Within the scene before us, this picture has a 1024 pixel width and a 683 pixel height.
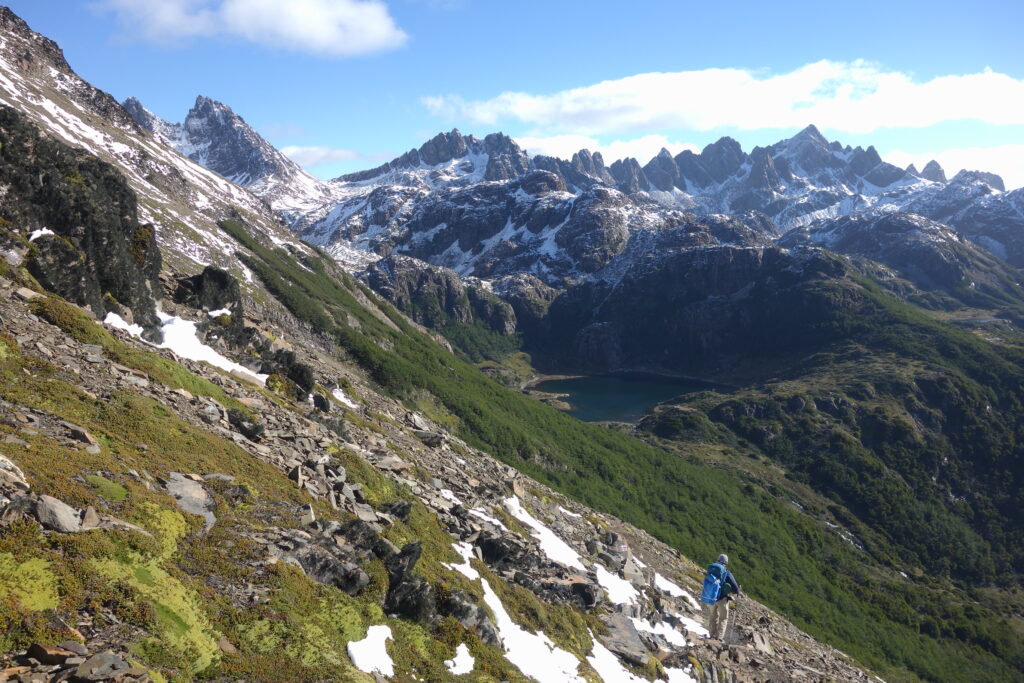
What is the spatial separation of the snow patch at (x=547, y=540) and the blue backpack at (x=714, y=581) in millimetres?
8392

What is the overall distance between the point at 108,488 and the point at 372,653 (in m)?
9.20

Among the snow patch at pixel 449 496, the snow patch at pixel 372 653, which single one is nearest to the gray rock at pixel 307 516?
the snow patch at pixel 372 653

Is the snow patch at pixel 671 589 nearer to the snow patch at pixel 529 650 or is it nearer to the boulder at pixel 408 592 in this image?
the snow patch at pixel 529 650

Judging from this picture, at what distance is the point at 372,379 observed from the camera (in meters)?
143

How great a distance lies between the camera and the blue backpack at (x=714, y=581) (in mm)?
30984

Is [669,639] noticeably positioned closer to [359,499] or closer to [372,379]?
[359,499]

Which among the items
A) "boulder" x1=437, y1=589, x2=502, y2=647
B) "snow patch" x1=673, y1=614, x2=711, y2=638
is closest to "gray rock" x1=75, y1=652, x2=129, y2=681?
"boulder" x1=437, y1=589, x2=502, y2=647

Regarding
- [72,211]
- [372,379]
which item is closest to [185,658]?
[72,211]

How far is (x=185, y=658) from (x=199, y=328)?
33062 mm

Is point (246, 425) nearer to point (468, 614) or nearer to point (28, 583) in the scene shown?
point (468, 614)

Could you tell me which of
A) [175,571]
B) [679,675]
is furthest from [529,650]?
[175,571]

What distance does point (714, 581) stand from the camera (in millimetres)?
31141

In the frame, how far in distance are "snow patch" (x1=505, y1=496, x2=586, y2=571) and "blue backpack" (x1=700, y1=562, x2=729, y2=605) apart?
839 centimetres

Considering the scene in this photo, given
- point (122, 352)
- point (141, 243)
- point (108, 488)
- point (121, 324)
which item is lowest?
point (108, 488)
